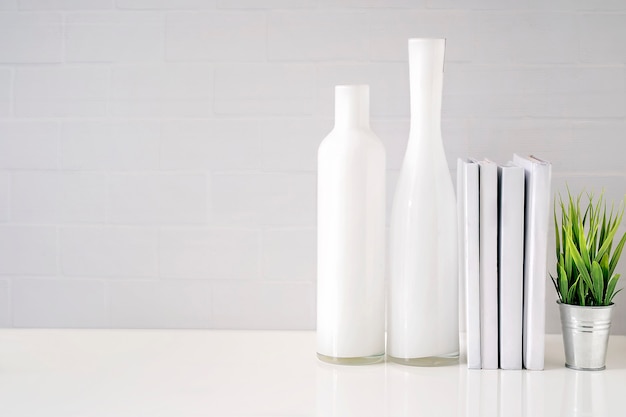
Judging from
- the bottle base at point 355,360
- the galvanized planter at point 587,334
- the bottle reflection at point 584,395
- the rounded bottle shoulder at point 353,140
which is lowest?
the bottle reflection at point 584,395

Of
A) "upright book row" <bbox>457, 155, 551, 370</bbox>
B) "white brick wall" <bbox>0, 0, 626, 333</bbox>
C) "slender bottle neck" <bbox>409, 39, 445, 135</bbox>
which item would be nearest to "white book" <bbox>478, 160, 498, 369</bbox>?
"upright book row" <bbox>457, 155, 551, 370</bbox>

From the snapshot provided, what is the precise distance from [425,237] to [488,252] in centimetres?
9

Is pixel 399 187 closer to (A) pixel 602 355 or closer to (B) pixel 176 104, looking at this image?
(A) pixel 602 355

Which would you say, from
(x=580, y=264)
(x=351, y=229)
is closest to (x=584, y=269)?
(x=580, y=264)

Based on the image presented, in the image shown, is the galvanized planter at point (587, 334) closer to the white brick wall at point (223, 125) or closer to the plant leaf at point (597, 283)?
the plant leaf at point (597, 283)

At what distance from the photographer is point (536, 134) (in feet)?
4.21

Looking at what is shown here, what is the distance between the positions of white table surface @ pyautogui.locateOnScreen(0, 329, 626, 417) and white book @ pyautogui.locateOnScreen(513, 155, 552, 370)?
0.05 meters

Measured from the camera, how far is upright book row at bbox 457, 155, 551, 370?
3.31 feet

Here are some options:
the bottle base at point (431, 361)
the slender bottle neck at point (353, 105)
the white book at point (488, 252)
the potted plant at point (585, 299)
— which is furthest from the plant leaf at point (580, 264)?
the slender bottle neck at point (353, 105)

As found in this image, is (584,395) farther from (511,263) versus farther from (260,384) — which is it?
(260,384)

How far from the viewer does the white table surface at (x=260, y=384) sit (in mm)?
878

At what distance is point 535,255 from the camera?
1.01 metres

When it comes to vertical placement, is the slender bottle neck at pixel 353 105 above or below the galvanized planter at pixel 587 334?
above

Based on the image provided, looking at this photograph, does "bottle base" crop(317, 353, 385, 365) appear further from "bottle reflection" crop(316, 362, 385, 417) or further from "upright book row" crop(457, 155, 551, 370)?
"upright book row" crop(457, 155, 551, 370)
